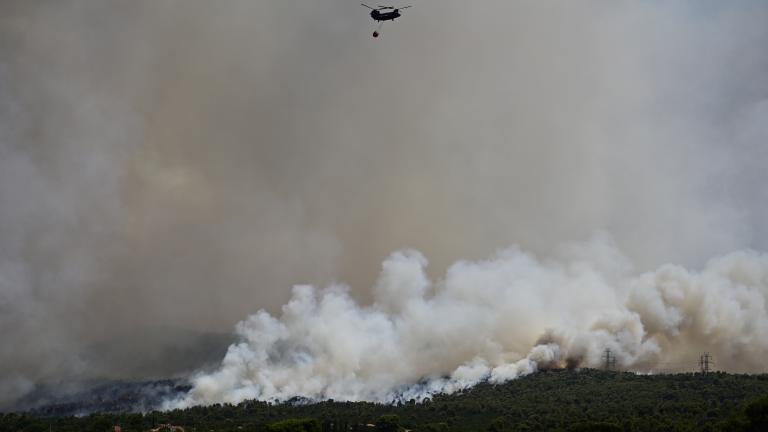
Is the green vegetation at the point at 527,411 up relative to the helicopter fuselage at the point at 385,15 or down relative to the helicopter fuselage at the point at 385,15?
down

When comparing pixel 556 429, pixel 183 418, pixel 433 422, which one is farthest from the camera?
pixel 183 418

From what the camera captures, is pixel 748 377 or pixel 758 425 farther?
pixel 748 377

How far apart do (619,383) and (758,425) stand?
5162 cm

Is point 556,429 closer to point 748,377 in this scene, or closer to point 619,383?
point 619,383

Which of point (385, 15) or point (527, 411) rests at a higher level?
point (385, 15)

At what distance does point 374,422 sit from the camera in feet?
514

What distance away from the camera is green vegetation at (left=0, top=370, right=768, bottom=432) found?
144m

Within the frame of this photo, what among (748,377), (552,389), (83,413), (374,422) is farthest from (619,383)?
(83,413)

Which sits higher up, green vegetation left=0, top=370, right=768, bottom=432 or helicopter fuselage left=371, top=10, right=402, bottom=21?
helicopter fuselage left=371, top=10, right=402, bottom=21

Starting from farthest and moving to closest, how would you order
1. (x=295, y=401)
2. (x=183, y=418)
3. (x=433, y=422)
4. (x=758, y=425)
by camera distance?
(x=295, y=401) → (x=183, y=418) → (x=433, y=422) → (x=758, y=425)

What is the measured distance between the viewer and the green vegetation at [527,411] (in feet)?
472

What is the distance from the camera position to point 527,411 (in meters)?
156

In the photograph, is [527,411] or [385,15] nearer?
[385,15]

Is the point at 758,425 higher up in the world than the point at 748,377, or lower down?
lower down
